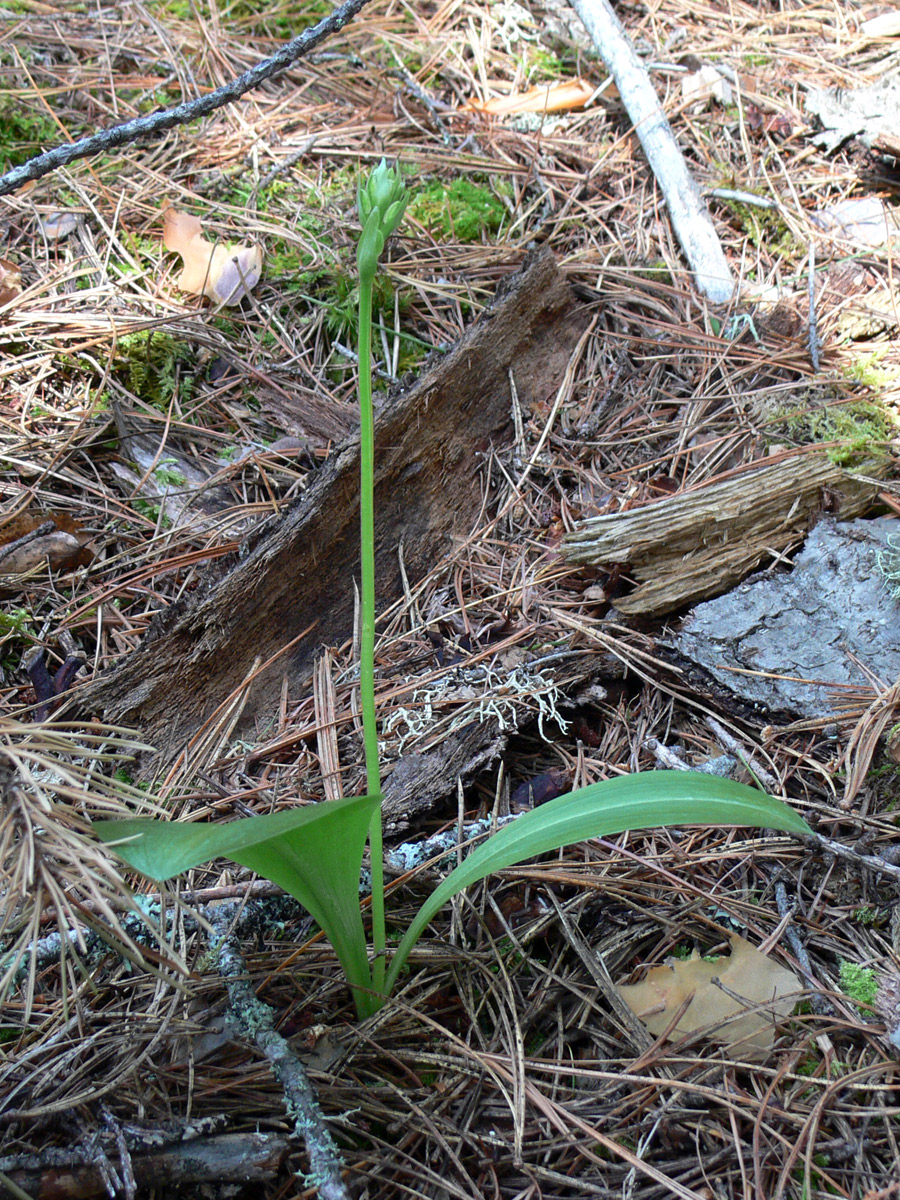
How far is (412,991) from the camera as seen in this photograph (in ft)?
3.98

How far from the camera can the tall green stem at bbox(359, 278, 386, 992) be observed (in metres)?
1.03

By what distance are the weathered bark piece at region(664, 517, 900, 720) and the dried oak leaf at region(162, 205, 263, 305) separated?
153 cm

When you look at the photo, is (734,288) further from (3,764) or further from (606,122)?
(3,764)

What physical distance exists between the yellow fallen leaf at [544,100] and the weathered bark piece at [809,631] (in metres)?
1.99

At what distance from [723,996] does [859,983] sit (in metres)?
0.19

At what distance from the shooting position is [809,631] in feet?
5.29

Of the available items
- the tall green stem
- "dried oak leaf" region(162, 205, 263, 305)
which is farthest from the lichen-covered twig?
"dried oak leaf" region(162, 205, 263, 305)

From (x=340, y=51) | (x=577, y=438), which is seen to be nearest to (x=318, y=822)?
(x=577, y=438)

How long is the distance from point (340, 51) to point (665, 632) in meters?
2.54

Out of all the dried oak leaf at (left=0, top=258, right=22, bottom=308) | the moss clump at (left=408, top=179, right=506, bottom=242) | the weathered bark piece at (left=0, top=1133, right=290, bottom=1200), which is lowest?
the weathered bark piece at (left=0, top=1133, right=290, bottom=1200)

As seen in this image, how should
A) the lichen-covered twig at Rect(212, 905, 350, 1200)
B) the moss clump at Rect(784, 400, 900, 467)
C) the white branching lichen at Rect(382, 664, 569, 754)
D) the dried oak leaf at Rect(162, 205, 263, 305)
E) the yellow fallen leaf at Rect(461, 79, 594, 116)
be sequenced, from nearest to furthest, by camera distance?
the lichen-covered twig at Rect(212, 905, 350, 1200) → the white branching lichen at Rect(382, 664, 569, 754) → the moss clump at Rect(784, 400, 900, 467) → the dried oak leaf at Rect(162, 205, 263, 305) → the yellow fallen leaf at Rect(461, 79, 594, 116)

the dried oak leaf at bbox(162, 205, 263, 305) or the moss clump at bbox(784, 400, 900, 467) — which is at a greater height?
the dried oak leaf at bbox(162, 205, 263, 305)

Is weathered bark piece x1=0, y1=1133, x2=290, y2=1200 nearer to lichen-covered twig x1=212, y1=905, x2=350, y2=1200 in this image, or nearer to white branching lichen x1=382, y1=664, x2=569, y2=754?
lichen-covered twig x1=212, y1=905, x2=350, y2=1200

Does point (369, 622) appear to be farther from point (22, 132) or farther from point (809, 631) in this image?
point (22, 132)
